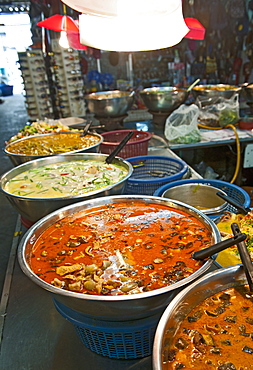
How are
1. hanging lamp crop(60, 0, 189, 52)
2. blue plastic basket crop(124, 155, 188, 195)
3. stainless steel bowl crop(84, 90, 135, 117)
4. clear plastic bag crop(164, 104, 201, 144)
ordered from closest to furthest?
hanging lamp crop(60, 0, 189, 52), blue plastic basket crop(124, 155, 188, 195), clear plastic bag crop(164, 104, 201, 144), stainless steel bowl crop(84, 90, 135, 117)

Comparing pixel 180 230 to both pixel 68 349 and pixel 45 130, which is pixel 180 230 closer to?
pixel 68 349

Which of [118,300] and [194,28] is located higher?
[194,28]

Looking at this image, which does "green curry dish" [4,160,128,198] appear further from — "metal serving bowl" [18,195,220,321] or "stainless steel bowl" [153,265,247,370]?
"stainless steel bowl" [153,265,247,370]

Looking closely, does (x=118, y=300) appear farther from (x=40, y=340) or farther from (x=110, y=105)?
(x=110, y=105)

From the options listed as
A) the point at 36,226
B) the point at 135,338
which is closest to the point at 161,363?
the point at 135,338

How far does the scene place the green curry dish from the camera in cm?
206

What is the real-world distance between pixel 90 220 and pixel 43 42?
7379 mm

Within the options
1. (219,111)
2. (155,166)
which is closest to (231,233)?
(155,166)

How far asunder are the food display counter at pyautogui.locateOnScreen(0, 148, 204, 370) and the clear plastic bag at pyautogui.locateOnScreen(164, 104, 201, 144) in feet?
9.44

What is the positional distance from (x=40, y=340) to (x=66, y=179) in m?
1.17

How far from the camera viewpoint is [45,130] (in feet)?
12.2

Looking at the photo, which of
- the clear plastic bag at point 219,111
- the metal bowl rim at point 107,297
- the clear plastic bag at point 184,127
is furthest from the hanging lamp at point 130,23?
the clear plastic bag at point 219,111

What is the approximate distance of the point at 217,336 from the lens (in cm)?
93

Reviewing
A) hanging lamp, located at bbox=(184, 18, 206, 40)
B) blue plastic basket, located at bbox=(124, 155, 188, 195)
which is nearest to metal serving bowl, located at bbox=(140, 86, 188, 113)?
hanging lamp, located at bbox=(184, 18, 206, 40)
